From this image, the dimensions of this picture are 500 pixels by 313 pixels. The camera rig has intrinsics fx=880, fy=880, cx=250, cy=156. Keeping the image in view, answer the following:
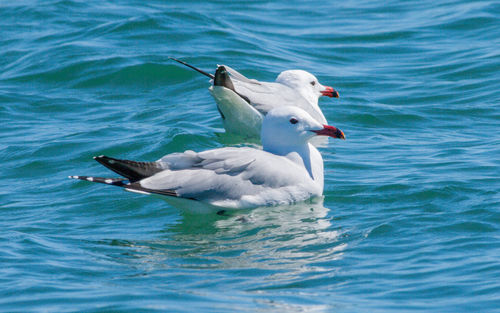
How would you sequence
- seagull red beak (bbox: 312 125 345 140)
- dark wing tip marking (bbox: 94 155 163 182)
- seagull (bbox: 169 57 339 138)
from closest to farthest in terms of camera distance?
dark wing tip marking (bbox: 94 155 163 182) → seagull red beak (bbox: 312 125 345 140) → seagull (bbox: 169 57 339 138)

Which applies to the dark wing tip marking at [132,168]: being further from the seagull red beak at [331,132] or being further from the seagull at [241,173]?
the seagull red beak at [331,132]

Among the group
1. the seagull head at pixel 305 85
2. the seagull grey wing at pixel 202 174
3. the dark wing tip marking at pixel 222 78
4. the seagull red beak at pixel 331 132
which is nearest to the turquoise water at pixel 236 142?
the seagull grey wing at pixel 202 174

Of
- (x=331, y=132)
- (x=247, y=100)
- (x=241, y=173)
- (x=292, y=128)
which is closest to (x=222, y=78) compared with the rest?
(x=247, y=100)

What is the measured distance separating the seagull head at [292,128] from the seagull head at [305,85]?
3.20 m

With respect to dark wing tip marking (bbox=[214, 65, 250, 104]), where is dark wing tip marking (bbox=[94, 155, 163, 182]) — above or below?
below

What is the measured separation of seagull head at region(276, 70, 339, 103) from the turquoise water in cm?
50

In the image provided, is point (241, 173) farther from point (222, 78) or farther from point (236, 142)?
point (236, 142)

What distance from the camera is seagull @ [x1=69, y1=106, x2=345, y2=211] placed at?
7996 millimetres

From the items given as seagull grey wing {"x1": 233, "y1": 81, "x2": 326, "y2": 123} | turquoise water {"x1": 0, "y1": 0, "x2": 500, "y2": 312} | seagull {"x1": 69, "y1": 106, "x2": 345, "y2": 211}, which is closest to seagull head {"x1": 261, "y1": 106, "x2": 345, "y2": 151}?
seagull {"x1": 69, "y1": 106, "x2": 345, "y2": 211}

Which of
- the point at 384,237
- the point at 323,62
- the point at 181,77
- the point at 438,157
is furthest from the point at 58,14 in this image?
the point at 384,237

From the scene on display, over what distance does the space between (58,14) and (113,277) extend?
1129cm

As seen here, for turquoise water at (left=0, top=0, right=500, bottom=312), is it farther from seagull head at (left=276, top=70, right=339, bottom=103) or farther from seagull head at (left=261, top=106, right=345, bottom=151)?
seagull head at (left=261, top=106, right=345, bottom=151)

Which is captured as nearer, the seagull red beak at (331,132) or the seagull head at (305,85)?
the seagull red beak at (331,132)

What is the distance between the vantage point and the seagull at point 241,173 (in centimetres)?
800
